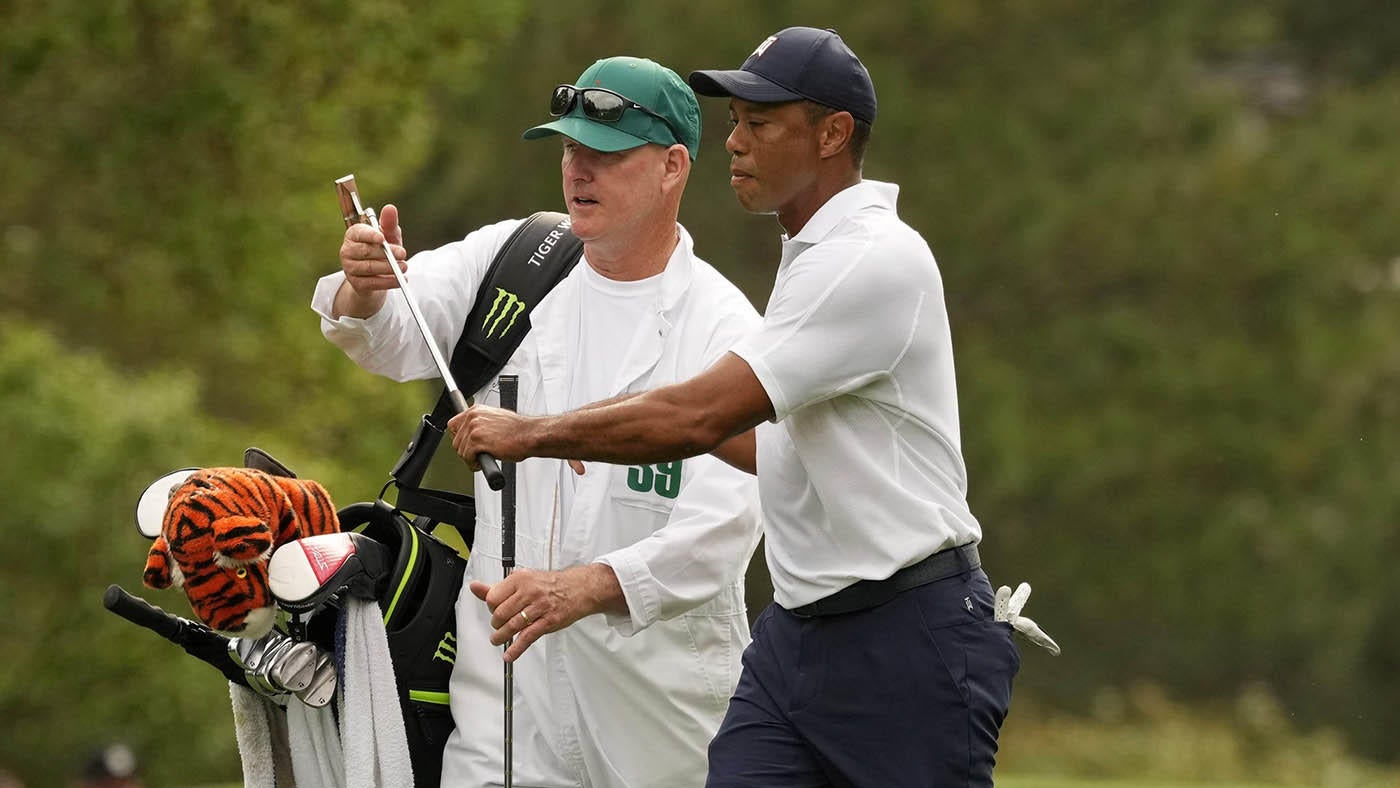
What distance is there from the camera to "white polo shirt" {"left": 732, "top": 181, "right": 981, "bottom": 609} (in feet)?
13.6

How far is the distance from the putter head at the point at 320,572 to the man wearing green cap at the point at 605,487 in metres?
0.26

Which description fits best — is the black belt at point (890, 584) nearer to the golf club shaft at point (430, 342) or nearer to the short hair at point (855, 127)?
the golf club shaft at point (430, 342)

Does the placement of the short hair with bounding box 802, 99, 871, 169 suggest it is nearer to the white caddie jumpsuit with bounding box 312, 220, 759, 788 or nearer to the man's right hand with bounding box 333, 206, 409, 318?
the white caddie jumpsuit with bounding box 312, 220, 759, 788

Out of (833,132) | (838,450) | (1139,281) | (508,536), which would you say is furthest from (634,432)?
(1139,281)

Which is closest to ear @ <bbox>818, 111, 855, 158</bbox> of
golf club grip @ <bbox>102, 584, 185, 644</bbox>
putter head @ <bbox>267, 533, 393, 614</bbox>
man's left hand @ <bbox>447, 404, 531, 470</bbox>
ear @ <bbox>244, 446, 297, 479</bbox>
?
man's left hand @ <bbox>447, 404, 531, 470</bbox>

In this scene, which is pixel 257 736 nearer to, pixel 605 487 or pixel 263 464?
pixel 263 464

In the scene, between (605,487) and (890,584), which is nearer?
(890,584)

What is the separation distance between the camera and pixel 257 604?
459 cm

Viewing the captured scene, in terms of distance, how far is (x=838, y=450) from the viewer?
13.9 ft

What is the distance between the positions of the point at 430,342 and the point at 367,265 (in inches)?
11.9

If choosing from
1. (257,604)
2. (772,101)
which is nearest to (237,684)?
(257,604)

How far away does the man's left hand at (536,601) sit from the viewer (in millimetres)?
4461

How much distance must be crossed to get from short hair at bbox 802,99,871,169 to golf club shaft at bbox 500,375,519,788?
0.94m

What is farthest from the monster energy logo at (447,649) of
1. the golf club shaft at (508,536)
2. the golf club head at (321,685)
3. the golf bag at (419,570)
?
the golf club head at (321,685)
